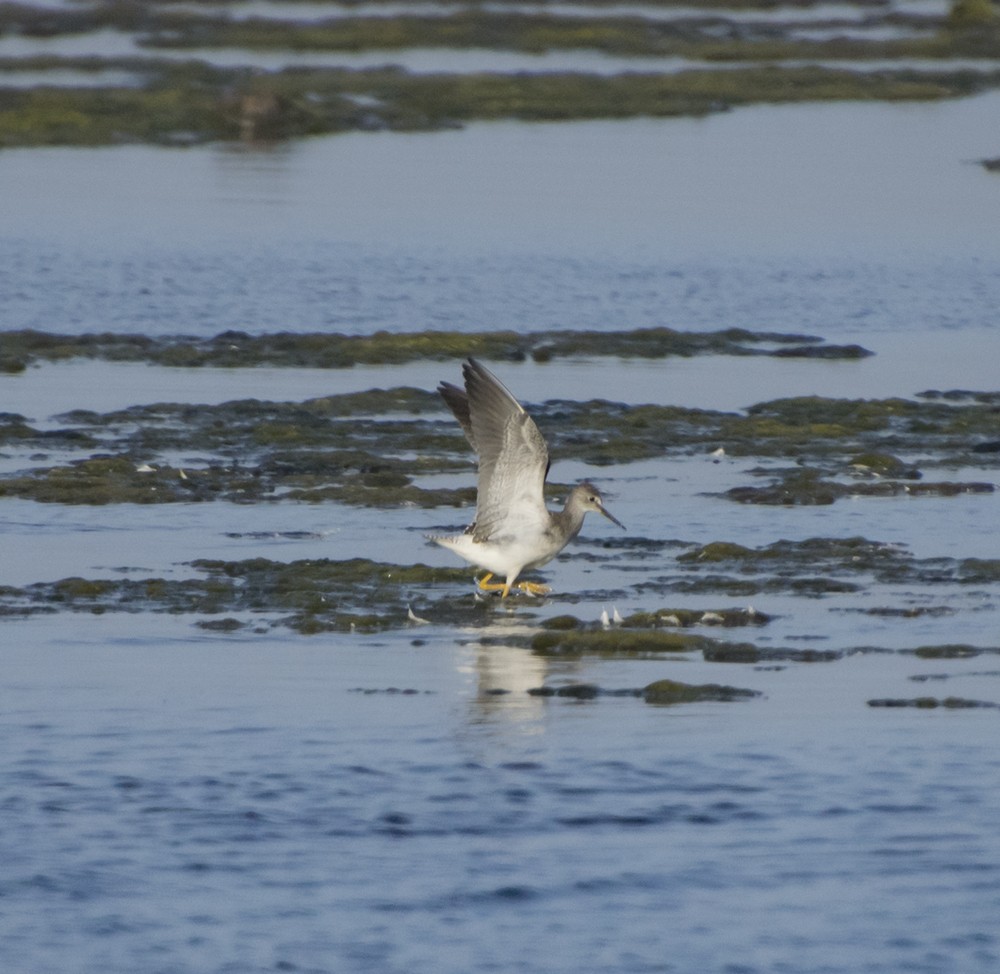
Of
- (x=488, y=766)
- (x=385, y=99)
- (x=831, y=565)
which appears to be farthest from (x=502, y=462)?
(x=385, y=99)

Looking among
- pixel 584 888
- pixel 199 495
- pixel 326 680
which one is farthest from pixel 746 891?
pixel 199 495

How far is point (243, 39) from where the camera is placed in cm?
6009

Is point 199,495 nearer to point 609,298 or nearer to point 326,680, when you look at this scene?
point 326,680

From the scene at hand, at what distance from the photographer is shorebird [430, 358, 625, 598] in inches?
443

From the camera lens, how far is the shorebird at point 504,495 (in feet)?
36.9

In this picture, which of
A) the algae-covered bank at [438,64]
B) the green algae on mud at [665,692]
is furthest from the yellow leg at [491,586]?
the algae-covered bank at [438,64]

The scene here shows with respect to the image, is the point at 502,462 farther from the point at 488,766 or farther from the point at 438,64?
the point at 438,64

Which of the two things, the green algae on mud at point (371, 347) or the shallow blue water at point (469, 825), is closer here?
the shallow blue water at point (469, 825)

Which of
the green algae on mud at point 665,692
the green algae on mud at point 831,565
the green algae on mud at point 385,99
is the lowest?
the green algae on mud at point 665,692

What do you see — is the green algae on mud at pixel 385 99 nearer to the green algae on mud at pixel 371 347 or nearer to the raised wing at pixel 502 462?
the green algae on mud at pixel 371 347

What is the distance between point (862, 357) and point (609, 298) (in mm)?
3786

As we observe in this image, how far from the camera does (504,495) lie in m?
11.4

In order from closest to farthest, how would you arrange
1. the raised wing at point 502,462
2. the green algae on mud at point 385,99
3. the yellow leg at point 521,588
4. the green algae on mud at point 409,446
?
the raised wing at point 502,462
the yellow leg at point 521,588
the green algae on mud at point 409,446
the green algae on mud at point 385,99

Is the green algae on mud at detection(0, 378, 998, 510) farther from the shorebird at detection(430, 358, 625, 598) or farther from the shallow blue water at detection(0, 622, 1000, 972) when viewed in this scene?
the shallow blue water at detection(0, 622, 1000, 972)
